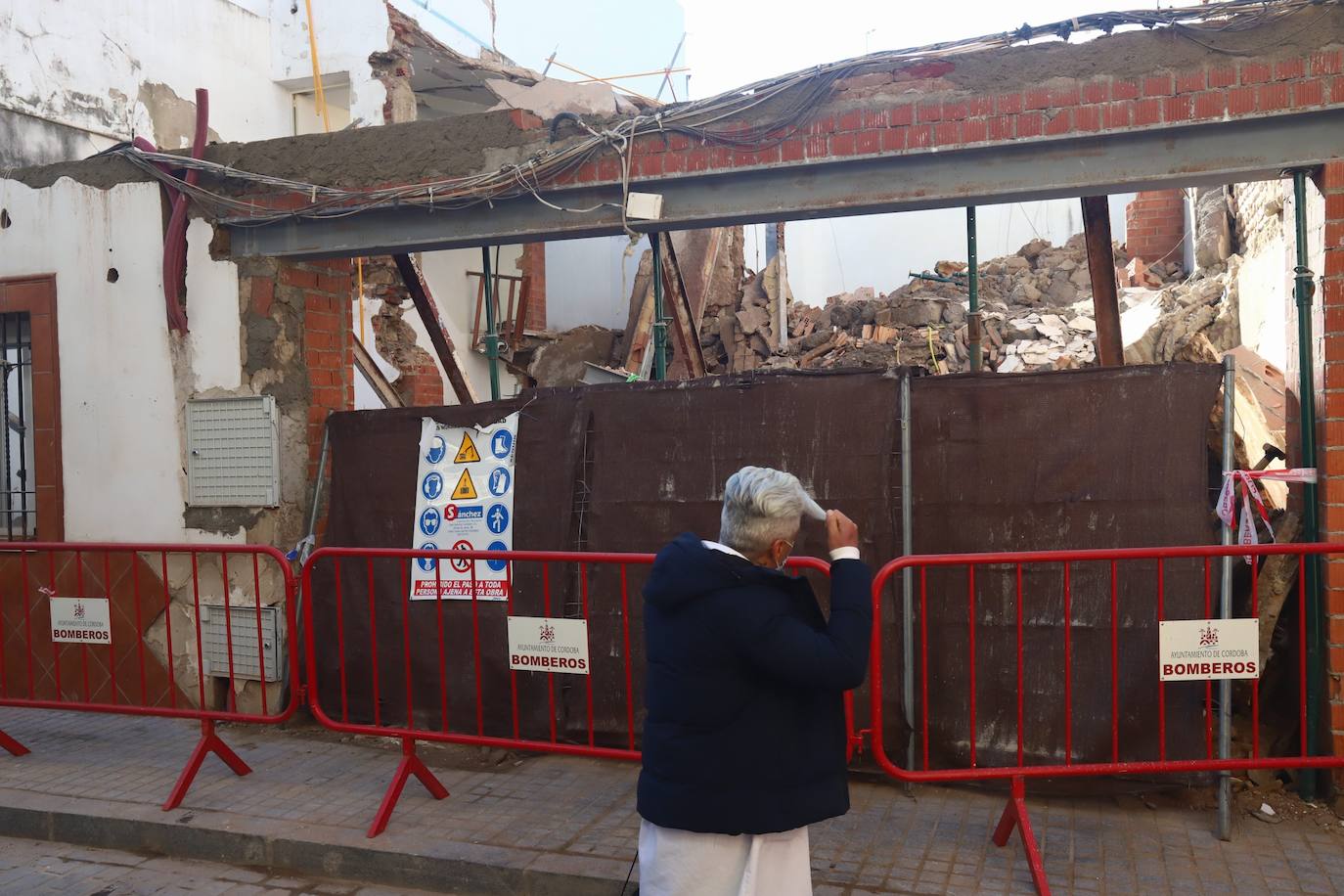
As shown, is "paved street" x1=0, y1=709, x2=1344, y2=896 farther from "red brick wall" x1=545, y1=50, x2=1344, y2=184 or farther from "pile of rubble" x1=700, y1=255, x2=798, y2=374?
"pile of rubble" x1=700, y1=255, x2=798, y2=374

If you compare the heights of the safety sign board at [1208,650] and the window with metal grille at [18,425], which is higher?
the window with metal grille at [18,425]

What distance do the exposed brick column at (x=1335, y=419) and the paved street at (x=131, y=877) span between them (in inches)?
167

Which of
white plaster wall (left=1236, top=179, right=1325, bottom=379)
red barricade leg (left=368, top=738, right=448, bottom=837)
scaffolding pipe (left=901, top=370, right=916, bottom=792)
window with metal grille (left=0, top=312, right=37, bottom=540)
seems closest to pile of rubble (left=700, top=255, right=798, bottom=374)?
white plaster wall (left=1236, top=179, right=1325, bottom=379)

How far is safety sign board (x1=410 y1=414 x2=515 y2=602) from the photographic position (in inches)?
249

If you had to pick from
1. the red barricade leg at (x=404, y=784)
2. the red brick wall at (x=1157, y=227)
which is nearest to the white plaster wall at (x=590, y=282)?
the red brick wall at (x=1157, y=227)

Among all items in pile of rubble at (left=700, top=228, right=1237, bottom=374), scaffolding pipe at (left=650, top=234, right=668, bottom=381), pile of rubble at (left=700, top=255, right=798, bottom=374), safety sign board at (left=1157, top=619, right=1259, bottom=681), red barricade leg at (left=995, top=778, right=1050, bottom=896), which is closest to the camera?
red barricade leg at (left=995, top=778, right=1050, bottom=896)

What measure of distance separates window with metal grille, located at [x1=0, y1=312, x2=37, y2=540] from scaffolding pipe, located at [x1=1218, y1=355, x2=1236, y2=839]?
7400 mm

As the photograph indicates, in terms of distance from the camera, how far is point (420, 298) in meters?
7.75

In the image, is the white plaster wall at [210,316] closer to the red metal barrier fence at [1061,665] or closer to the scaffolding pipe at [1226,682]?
the red metal barrier fence at [1061,665]

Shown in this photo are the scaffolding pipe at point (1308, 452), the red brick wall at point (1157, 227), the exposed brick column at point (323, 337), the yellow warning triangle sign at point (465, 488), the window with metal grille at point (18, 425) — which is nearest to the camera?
the scaffolding pipe at point (1308, 452)

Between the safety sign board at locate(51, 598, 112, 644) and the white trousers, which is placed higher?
the safety sign board at locate(51, 598, 112, 644)

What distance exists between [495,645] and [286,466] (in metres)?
1.92

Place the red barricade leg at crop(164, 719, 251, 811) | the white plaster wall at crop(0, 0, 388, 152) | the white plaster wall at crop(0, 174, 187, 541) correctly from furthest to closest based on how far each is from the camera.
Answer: the white plaster wall at crop(0, 0, 388, 152) → the white plaster wall at crop(0, 174, 187, 541) → the red barricade leg at crop(164, 719, 251, 811)

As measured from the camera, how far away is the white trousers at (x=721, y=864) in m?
2.99
